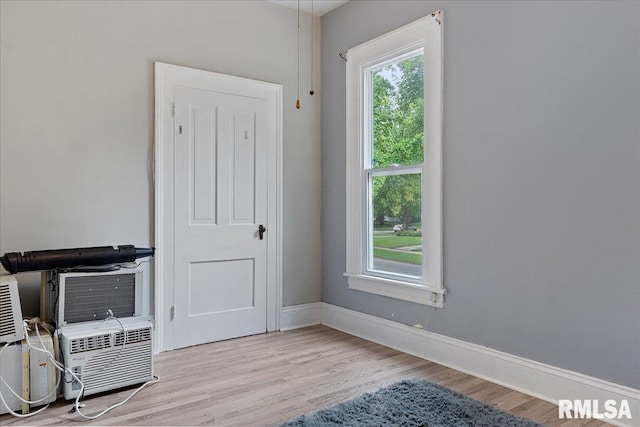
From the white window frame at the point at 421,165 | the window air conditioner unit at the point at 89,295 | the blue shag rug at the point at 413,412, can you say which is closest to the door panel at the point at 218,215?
the window air conditioner unit at the point at 89,295

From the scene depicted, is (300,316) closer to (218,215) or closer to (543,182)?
(218,215)

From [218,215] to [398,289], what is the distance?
5.04ft

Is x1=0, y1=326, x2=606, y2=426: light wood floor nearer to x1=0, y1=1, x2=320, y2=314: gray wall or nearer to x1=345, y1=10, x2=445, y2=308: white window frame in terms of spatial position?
x1=345, y1=10, x2=445, y2=308: white window frame

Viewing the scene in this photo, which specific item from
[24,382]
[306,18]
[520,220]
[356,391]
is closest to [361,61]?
[306,18]

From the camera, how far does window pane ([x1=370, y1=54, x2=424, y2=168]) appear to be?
3.33 metres

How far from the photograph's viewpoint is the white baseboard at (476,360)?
91.7 inches

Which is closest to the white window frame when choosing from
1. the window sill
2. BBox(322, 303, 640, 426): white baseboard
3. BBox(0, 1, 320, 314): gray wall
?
the window sill

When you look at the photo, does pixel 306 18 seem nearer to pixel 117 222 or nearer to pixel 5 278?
pixel 117 222

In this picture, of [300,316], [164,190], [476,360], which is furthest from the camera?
[300,316]

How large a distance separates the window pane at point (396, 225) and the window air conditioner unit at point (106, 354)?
1848 millimetres

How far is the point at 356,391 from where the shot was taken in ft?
8.63

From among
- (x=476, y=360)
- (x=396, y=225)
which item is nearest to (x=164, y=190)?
(x=396, y=225)

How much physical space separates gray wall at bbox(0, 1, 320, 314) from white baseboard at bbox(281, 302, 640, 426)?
1618 millimetres

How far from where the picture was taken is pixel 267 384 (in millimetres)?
2727
